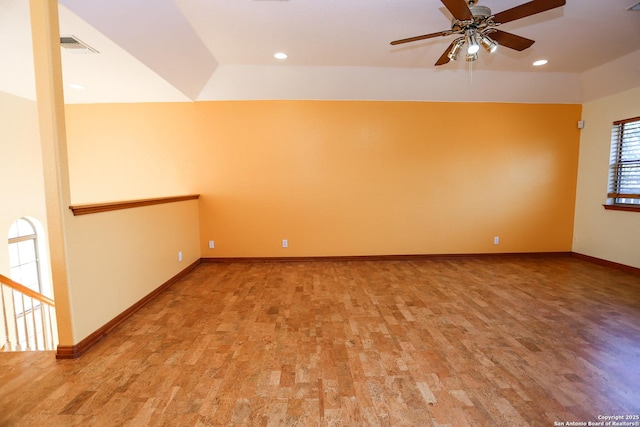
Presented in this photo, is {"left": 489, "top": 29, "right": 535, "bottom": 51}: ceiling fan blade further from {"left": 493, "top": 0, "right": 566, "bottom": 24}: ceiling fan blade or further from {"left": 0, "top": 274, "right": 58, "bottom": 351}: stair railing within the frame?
{"left": 0, "top": 274, "right": 58, "bottom": 351}: stair railing

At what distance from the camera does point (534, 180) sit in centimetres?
466

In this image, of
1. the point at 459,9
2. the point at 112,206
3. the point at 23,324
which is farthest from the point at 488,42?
the point at 23,324

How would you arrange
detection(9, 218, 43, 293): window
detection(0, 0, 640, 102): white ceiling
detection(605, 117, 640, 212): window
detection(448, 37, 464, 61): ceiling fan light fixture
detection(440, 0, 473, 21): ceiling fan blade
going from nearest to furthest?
detection(440, 0, 473, 21): ceiling fan blade, detection(448, 37, 464, 61): ceiling fan light fixture, detection(0, 0, 640, 102): white ceiling, detection(605, 117, 640, 212): window, detection(9, 218, 43, 293): window

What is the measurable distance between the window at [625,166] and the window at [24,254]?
8870mm

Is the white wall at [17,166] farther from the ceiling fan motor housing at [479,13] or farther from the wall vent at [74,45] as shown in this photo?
the ceiling fan motor housing at [479,13]

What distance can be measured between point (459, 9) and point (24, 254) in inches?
253

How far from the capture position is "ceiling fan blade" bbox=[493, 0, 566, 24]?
1.84 meters

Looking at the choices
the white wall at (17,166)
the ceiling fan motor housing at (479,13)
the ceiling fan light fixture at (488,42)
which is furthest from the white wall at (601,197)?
the white wall at (17,166)

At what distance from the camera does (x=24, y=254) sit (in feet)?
14.3

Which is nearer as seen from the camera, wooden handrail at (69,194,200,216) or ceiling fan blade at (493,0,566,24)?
ceiling fan blade at (493,0,566,24)

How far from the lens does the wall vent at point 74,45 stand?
97.8 inches

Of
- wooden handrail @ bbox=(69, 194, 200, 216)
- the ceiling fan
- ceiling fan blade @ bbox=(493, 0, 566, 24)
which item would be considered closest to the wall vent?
wooden handrail @ bbox=(69, 194, 200, 216)

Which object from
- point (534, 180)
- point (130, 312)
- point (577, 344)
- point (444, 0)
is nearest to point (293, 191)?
point (130, 312)

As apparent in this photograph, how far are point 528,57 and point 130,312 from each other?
5608 millimetres
